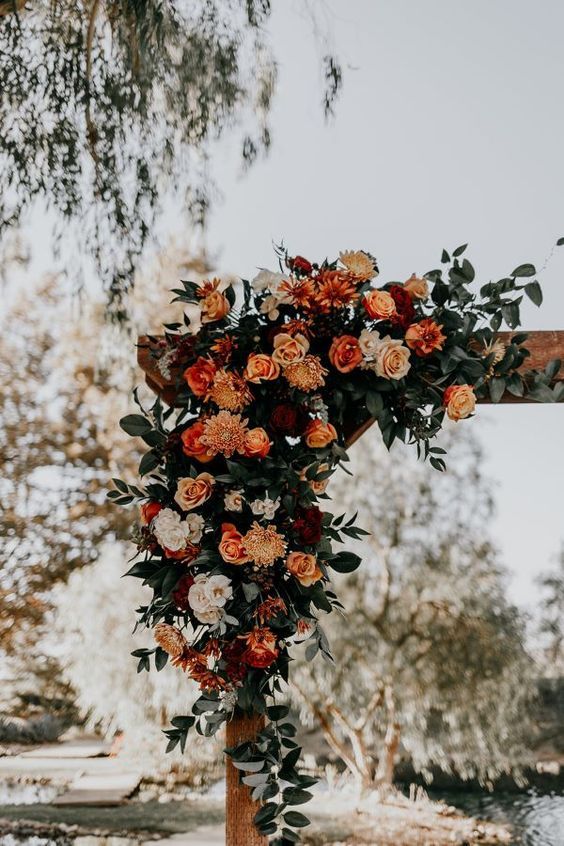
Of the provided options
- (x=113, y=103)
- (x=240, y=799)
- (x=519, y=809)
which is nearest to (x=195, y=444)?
(x=240, y=799)

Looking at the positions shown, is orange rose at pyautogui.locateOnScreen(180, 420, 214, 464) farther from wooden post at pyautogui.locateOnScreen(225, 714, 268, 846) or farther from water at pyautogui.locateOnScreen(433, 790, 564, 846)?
water at pyautogui.locateOnScreen(433, 790, 564, 846)

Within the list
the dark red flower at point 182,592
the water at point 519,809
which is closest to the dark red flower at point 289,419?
the dark red flower at point 182,592

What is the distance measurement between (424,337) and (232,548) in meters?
0.56

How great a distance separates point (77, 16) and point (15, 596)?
10.8ft

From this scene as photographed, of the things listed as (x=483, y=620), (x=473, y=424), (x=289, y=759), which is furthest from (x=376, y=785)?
(x=289, y=759)

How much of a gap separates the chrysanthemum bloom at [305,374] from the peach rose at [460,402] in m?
0.25

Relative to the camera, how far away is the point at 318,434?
1.51 metres

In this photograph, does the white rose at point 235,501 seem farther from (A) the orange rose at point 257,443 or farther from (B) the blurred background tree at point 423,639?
(B) the blurred background tree at point 423,639

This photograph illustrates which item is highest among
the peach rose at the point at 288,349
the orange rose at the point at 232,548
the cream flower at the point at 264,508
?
the peach rose at the point at 288,349

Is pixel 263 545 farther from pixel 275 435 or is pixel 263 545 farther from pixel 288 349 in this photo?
pixel 288 349

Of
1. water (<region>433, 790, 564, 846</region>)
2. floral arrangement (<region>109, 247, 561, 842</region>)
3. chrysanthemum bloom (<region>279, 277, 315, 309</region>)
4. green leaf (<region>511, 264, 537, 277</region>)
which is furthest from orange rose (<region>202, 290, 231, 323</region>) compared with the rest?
water (<region>433, 790, 564, 846</region>)

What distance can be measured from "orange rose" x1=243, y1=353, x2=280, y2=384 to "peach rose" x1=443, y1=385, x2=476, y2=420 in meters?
0.34

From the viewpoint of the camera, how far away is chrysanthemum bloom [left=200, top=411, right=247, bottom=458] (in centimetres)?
146

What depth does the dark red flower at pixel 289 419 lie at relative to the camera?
1493mm
